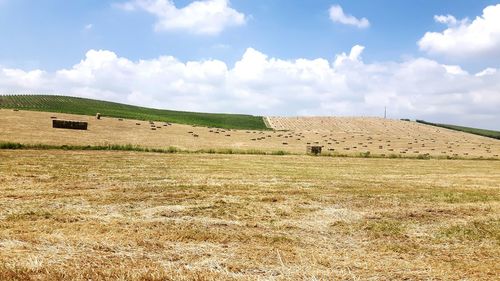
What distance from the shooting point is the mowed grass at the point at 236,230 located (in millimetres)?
7594

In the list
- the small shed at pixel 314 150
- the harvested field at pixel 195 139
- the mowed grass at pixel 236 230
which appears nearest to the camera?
the mowed grass at pixel 236 230

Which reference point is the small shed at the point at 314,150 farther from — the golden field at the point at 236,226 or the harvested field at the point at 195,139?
the golden field at the point at 236,226

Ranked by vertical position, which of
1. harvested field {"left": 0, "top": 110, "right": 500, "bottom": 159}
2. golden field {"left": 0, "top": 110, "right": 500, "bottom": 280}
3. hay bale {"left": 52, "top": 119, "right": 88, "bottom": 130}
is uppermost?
hay bale {"left": 52, "top": 119, "right": 88, "bottom": 130}

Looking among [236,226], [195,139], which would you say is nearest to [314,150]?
[195,139]

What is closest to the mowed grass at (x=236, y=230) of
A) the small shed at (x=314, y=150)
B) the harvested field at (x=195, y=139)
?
the harvested field at (x=195, y=139)

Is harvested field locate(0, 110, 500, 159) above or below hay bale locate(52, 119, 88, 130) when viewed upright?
below

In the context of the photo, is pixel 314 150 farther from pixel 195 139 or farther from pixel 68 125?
pixel 68 125

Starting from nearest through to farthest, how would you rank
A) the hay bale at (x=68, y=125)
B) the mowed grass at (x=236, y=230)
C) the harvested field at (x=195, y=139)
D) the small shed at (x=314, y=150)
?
the mowed grass at (x=236, y=230) → the harvested field at (x=195, y=139) → the small shed at (x=314, y=150) → the hay bale at (x=68, y=125)

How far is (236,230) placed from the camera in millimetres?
10430

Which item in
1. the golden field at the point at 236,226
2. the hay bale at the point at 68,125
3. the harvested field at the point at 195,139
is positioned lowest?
the golden field at the point at 236,226

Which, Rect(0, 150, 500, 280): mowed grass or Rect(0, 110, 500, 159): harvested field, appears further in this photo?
Rect(0, 110, 500, 159): harvested field

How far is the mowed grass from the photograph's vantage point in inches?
299

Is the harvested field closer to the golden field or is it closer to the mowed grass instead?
the golden field

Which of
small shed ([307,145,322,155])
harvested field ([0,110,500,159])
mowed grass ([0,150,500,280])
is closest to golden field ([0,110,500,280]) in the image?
mowed grass ([0,150,500,280])
